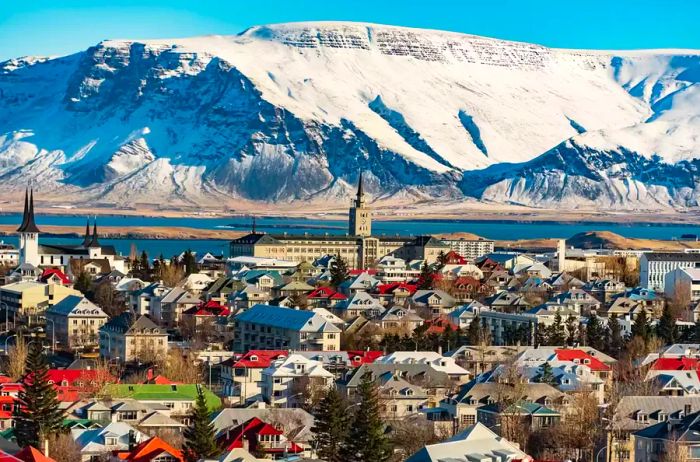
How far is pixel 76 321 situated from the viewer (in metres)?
83.2

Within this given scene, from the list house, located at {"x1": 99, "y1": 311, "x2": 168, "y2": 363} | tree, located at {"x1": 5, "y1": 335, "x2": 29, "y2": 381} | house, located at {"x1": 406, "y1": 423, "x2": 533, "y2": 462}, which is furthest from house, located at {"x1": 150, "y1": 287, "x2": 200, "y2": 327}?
house, located at {"x1": 406, "y1": 423, "x2": 533, "y2": 462}

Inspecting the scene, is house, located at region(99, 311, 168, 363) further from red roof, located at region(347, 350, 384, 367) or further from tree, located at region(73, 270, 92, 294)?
tree, located at region(73, 270, 92, 294)

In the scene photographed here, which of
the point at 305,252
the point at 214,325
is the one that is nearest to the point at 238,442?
the point at 214,325

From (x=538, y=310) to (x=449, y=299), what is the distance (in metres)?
7.57

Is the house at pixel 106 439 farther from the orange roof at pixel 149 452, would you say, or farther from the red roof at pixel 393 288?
the red roof at pixel 393 288

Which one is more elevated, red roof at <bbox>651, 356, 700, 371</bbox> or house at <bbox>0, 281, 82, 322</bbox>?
red roof at <bbox>651, 356, 700, 371</bbox>

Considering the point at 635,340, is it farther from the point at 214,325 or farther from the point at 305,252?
the point at 305,252

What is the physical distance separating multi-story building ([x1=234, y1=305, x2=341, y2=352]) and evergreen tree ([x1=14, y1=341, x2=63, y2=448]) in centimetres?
2350

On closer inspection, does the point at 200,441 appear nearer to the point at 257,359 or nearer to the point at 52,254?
the point at 257,359

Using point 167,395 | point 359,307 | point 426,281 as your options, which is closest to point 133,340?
point 359,307

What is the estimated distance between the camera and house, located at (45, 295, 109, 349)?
80688mm

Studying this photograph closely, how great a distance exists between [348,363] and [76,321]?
22234 mm

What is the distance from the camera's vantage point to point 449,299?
9225 cm

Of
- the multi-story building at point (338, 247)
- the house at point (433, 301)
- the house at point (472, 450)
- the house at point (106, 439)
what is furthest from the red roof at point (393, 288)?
the house at point (472, 450)
